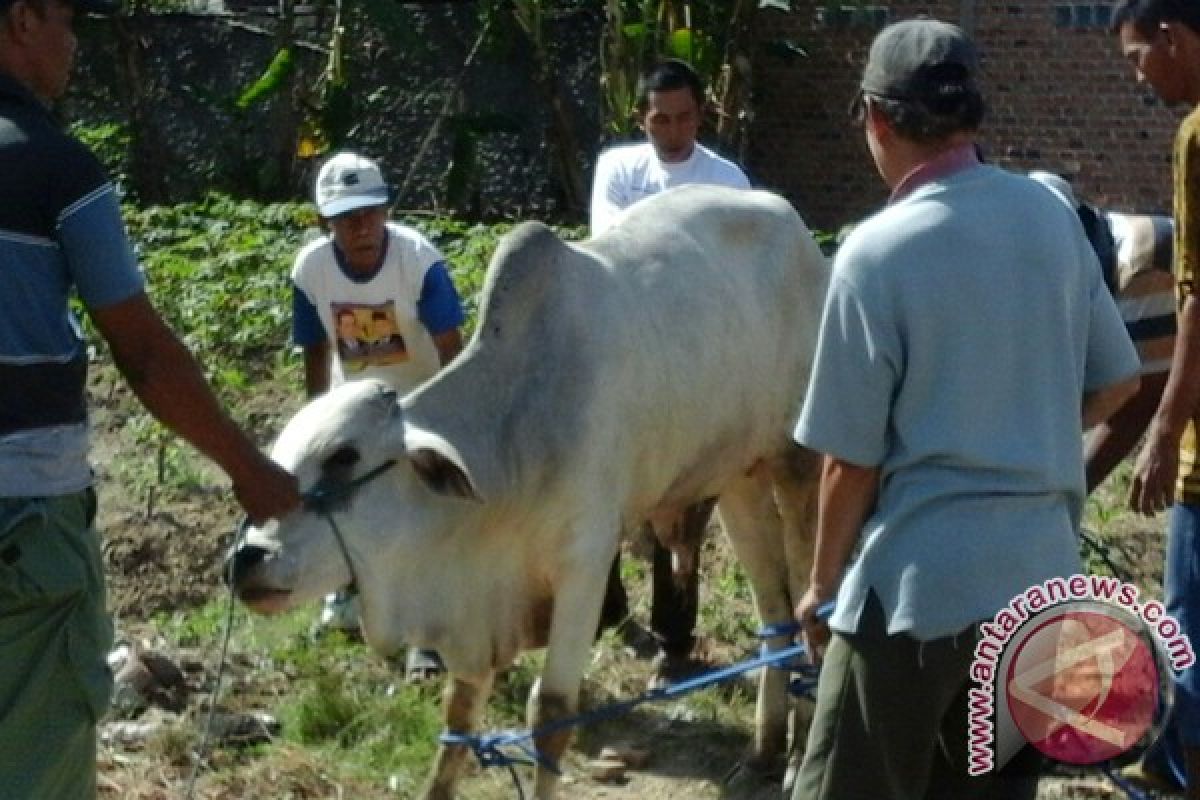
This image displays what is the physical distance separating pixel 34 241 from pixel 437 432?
5.84 ft

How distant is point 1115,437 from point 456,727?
204 cm

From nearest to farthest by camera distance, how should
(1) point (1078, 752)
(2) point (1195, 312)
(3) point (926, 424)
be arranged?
(3) point (926, 424) → (1) point (1078, 752) → (2) point (1195, 312)

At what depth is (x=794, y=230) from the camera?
6363mm

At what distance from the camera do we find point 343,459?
5.11 m

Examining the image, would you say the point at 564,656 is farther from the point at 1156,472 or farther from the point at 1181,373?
the point at 1181,373

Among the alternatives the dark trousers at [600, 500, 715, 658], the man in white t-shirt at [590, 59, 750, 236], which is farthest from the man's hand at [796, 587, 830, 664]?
the man in white t-shirt at [590, 59, 750, 236]

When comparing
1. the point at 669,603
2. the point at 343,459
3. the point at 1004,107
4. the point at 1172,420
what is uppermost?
the point at 1172,420

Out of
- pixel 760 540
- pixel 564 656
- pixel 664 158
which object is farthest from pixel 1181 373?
pixel 664 158

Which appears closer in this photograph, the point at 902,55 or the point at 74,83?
the point at 902,55

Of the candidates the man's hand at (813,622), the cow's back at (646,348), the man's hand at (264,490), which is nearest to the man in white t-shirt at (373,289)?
the cow's back at (646,348)

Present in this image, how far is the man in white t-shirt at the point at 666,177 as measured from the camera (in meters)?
6.96

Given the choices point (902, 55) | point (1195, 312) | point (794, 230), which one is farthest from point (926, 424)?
point (794, 230)

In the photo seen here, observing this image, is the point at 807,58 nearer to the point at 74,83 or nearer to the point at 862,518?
the point at 74,83

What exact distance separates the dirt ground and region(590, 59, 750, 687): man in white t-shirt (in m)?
0.17
